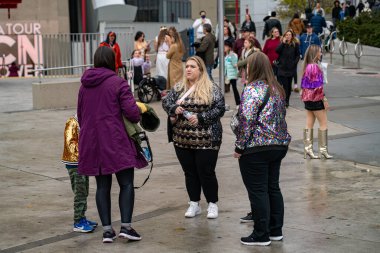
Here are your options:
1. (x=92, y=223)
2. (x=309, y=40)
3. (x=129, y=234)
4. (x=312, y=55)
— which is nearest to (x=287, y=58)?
(x=312, y=55)

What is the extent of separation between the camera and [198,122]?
26.5 ft

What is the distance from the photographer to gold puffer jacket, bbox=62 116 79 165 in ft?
25.8

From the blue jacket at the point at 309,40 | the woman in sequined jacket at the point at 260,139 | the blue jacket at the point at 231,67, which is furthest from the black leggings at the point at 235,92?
the woman in sequined jacket at the point at 260,139

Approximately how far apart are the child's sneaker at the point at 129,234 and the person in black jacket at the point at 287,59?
32.2ft

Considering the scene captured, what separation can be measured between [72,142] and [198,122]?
1.24m

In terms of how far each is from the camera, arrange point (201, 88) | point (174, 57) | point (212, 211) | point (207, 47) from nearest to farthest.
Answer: point (201, 88), point (212, 211), point (174, 57), point (207, 47)

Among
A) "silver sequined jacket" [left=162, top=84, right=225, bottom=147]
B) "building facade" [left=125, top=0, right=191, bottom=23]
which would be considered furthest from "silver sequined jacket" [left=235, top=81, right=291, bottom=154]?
"building facade" [left=125, top=0, right=191, bottom=23]

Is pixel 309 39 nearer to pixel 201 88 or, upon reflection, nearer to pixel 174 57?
pixel 174 57

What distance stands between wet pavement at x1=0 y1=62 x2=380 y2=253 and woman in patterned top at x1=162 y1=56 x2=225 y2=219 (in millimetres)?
539

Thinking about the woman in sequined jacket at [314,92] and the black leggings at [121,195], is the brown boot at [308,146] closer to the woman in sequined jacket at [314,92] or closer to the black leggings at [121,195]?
the woman in sequined jacket at [314,92]

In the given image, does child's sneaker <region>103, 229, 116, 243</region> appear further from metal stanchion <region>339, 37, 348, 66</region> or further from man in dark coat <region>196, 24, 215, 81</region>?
metal stanchion <region>339, 37, 348, 66</region>

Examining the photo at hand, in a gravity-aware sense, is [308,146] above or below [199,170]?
below

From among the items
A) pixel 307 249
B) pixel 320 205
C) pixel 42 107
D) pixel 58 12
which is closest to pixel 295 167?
pixel 320 205

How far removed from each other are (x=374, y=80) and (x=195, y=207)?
49.7ft
